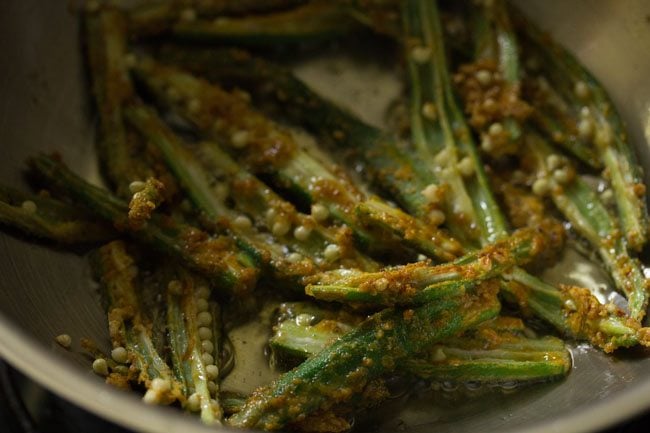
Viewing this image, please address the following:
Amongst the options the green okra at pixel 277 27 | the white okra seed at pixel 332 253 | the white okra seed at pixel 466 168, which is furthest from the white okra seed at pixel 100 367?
the green okra at pixel 277 27

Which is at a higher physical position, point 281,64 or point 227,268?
point 281,64

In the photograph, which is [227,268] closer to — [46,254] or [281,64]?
[46,254]

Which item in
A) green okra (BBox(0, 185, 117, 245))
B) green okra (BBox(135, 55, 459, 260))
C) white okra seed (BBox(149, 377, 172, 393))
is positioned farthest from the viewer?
green okra (BBox(135, 55, 459, 260))

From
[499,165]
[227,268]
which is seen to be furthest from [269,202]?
[499,165]

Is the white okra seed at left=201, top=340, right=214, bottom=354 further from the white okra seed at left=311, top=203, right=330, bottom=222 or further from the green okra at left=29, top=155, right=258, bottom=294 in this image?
the white okra seed at left=311, top=203, right=330, bottom=222

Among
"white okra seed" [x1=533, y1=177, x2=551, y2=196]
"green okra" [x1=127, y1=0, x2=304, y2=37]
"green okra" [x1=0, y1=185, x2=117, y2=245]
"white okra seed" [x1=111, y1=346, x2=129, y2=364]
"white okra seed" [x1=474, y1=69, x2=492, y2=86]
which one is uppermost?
"green okra" [x1=127, y1=0, x2=304, y2=37]

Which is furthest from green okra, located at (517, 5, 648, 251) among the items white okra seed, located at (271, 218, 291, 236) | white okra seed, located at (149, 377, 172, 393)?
white okra seed, located at (149, 377, 172, 393)

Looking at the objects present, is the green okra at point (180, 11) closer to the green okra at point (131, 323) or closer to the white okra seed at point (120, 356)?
the green okra at point (131, 323)

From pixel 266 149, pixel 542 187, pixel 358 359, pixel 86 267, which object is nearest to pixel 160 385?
pixel 358 359

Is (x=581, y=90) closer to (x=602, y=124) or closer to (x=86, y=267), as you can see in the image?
(x=602, y=124)
